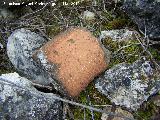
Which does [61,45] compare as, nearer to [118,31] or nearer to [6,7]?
[118,31]

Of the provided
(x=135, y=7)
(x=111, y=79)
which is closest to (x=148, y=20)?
(x=135, y=7)

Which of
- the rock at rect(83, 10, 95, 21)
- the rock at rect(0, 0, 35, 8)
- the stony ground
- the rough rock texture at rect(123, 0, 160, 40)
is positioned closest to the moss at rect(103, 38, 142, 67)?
the stony ground

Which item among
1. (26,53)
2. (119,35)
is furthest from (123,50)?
(26,53)

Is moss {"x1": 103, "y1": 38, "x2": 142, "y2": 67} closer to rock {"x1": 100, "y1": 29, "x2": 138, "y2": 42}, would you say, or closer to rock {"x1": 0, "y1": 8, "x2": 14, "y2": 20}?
rock {"x1": 100, "y1": 29, "x2": 138, "y2": 42}

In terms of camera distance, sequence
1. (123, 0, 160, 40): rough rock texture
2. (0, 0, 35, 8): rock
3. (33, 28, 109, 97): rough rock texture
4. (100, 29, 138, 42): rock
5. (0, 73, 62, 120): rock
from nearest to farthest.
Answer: (0, 73, 62, 120): rock < (33, 28, 109, 97): rough rock texture < (123, 0, 160, 40): rough rock texture < (100, 29, 138, 42): rock < (0, 0, 35, 8): rock

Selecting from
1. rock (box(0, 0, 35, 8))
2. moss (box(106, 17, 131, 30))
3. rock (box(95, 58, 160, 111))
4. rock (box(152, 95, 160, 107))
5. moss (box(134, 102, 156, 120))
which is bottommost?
moss (box(134, 102, 156, 120))

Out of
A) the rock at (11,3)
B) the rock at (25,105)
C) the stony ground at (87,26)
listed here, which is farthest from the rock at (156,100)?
the rock at (11,3)
